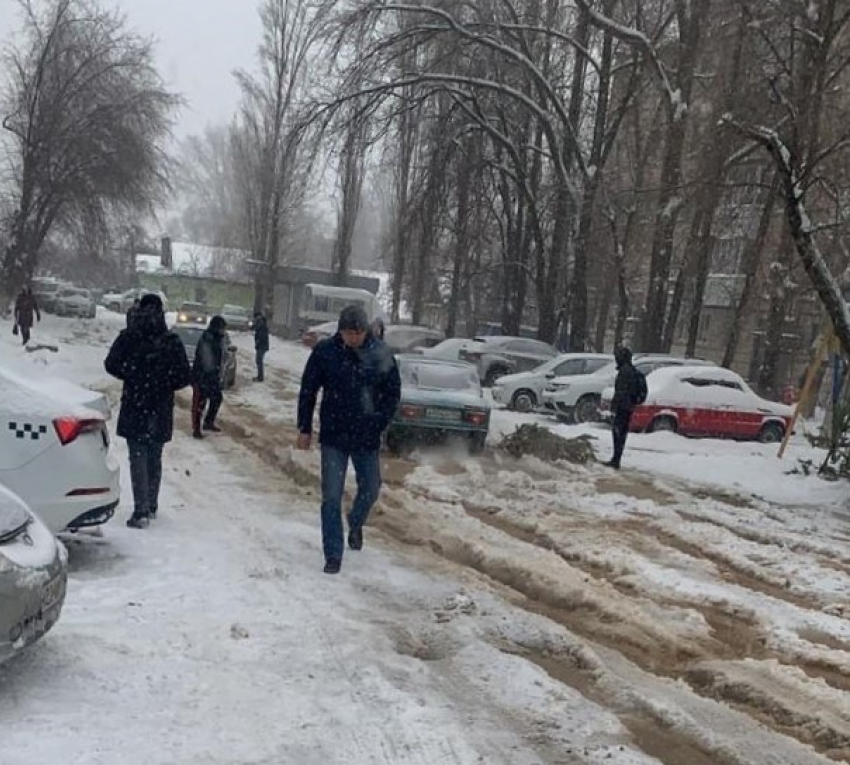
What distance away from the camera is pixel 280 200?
53000mm

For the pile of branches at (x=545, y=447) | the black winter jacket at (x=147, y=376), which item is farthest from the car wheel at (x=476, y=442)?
the black winter jacket at (x=147, y=376)

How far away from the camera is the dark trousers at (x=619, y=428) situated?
1409 centimetres

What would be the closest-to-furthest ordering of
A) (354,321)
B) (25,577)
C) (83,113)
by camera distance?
(25,577) < (354,321) < (83,113)

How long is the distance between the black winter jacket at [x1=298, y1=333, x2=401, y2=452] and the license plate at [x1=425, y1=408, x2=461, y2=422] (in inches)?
274

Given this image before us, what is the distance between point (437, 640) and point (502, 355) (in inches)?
950

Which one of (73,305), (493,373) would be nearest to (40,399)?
(493,373)

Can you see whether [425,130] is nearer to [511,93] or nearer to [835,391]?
[511,93]

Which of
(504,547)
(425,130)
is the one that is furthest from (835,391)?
(425,130)

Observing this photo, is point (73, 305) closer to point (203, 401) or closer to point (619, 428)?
point (203, 401)

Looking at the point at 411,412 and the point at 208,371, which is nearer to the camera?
the point at 411,412

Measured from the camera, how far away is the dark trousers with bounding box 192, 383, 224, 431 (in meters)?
14.1

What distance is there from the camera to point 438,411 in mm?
14188

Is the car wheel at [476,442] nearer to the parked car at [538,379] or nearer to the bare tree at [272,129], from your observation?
the parked car at [538,379]

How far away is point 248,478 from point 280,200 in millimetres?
43829
